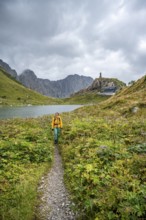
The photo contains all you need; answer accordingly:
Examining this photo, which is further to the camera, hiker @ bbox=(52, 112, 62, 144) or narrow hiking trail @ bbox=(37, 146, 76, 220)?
hiker @ bbox=(52, 112, 62, 144)

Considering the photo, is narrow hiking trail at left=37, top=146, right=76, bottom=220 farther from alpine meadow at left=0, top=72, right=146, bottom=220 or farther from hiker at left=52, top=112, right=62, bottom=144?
hiker at left=52, top=112, right=62, bottom=144

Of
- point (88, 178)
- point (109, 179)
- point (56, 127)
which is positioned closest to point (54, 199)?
point (88, 178)

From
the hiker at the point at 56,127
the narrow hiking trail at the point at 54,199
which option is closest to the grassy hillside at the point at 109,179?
the narrow hiking trail at the point at 54,199

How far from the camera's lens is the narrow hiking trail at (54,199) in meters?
11.0

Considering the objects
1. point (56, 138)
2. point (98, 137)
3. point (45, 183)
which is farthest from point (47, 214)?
point (56, 138)

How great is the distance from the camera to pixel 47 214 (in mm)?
11125

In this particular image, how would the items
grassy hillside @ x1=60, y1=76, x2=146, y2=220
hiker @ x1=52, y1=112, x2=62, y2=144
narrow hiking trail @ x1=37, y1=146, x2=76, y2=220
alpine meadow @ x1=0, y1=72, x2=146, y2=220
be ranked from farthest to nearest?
Answer: hiker @ x1=52, y1=112, x2=62, y2=144
narrow hiking trail @ x1=37, y1=146, x2=76, y2=220
alpine meadow @ x1=0, y1=72, x2=146, y2=220
grassy hillside @ x1=60, y1=76, x2=146, y2=220

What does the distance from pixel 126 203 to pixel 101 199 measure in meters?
1.23

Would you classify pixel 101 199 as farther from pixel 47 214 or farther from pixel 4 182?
pixel 4 182

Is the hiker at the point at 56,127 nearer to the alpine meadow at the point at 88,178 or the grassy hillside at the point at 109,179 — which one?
the alpine meadow at the point at 88,178

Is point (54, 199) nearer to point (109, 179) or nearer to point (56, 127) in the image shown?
point (109, 179)

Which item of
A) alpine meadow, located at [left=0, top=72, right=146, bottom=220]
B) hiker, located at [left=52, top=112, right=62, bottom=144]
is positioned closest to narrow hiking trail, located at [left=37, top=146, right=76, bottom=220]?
alpine meadow, located at [left=0, top=72, right=146, bottom=220]

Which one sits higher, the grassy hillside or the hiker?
the hiker

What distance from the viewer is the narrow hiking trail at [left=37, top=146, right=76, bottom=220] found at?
1104 cm
